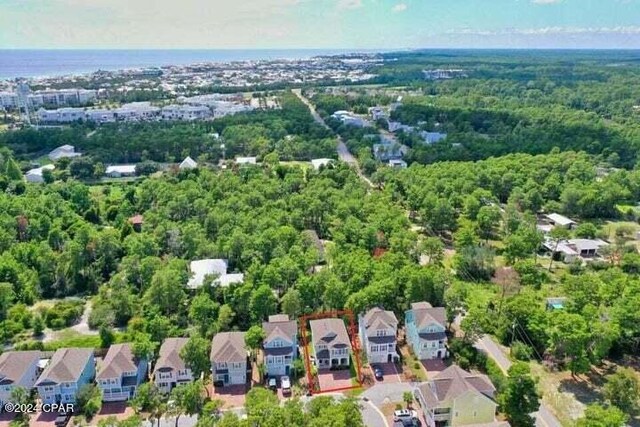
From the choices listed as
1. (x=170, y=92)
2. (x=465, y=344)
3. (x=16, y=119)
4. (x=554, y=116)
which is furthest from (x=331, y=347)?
(x=170, y=92)

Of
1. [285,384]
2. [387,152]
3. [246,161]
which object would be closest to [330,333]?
[285,384]

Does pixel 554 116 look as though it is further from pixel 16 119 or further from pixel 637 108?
pixel 16 119

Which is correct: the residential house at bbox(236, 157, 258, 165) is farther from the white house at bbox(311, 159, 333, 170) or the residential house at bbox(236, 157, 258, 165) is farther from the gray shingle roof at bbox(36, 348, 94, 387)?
the gray shingle roof at bbox(36, 348, 94, 387)

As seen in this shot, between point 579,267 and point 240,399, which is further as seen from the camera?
point 579,267

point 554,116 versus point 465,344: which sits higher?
point 554,116

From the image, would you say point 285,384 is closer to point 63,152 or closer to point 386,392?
point 386,392

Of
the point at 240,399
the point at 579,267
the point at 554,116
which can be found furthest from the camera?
the point at 554,116

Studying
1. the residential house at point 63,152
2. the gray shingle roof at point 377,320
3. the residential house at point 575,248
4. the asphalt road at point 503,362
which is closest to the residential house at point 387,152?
the residential house at point 575,248

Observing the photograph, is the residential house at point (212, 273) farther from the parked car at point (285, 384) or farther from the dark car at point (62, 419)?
the dark car at point (62, 419)

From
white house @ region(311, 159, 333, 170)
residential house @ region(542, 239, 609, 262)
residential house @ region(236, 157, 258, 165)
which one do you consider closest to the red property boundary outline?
residential house @ region(542, 239, 609, 262)
